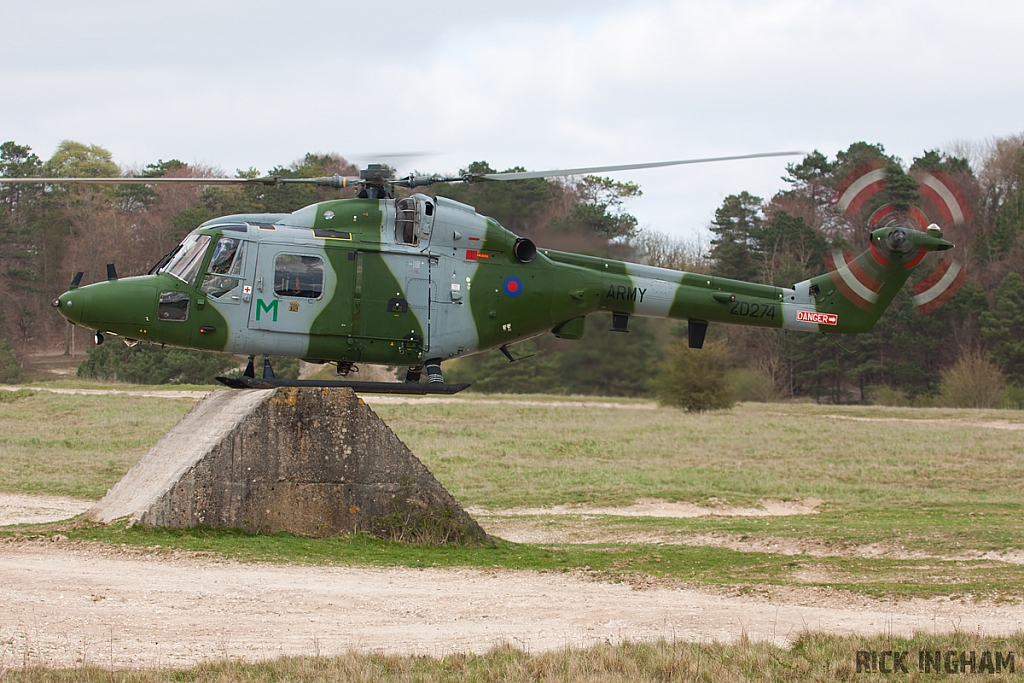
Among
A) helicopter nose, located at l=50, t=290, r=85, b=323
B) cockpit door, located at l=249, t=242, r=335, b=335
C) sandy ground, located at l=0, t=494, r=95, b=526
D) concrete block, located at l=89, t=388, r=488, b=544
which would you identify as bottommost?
sandy ground, located at l=0, t=494, r=95, b=526

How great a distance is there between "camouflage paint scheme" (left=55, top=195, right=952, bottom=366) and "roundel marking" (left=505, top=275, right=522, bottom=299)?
2cm

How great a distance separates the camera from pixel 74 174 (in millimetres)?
60781

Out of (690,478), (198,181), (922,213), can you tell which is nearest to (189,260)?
(198,181)

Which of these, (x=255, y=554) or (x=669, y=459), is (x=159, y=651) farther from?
(x=669, y=459)

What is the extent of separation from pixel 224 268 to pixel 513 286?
12.8 ft

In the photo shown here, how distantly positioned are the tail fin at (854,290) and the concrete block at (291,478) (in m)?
6.29

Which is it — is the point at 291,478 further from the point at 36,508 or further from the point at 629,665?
the point at 629,665

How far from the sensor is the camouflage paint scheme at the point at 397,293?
13.7m

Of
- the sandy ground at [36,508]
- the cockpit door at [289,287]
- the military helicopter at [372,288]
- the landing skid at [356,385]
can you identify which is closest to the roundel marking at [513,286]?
the military helicopter at [372,288]

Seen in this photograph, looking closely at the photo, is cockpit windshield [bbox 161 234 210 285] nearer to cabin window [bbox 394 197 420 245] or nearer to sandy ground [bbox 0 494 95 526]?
cabin window [bbox 394 197 420 245]

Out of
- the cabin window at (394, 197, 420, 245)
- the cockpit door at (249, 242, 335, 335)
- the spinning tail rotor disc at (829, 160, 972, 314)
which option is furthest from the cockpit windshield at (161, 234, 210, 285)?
the spinning tail rotor disc at (829, 160, 972, 314)

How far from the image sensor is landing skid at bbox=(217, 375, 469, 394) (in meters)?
14.0

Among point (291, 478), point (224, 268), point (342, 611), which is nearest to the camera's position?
Answer: point (342, 611)

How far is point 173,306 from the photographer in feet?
44.8
